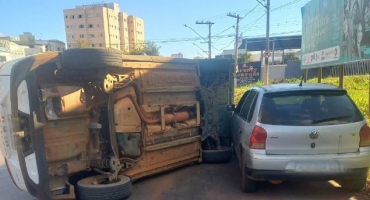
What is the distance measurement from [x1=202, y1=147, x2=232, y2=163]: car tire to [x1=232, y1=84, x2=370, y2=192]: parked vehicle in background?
1941 mm

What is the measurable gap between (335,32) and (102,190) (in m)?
7.05

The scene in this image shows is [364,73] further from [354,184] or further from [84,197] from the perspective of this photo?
[84,197]

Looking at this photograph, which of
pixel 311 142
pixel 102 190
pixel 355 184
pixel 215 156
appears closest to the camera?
pixel 311 142

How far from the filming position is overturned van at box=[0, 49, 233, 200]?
12.3ft

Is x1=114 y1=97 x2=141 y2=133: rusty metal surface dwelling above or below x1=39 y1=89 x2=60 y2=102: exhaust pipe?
Result: below

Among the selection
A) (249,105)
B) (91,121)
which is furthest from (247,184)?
(91,121)

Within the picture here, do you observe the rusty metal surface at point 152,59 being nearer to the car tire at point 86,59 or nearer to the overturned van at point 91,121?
the overturned van at point 91,121

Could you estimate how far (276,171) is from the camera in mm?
3730

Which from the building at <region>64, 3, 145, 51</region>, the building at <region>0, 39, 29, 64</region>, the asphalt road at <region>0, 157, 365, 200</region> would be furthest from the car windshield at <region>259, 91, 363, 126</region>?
the building at <region>64, 3, 145, 51</region>

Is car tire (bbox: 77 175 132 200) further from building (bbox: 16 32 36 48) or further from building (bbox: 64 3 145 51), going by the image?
building (bbox: 64 3 145 51)

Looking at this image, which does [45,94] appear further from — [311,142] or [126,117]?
[311,142]

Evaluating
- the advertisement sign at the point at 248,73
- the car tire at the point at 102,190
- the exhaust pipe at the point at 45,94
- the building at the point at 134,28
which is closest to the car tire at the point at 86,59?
the exhaust pipe at the point at 45,94

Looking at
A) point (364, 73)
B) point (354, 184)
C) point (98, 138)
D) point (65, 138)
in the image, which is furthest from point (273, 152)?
point (364, 73)

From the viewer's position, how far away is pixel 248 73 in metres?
29.7
